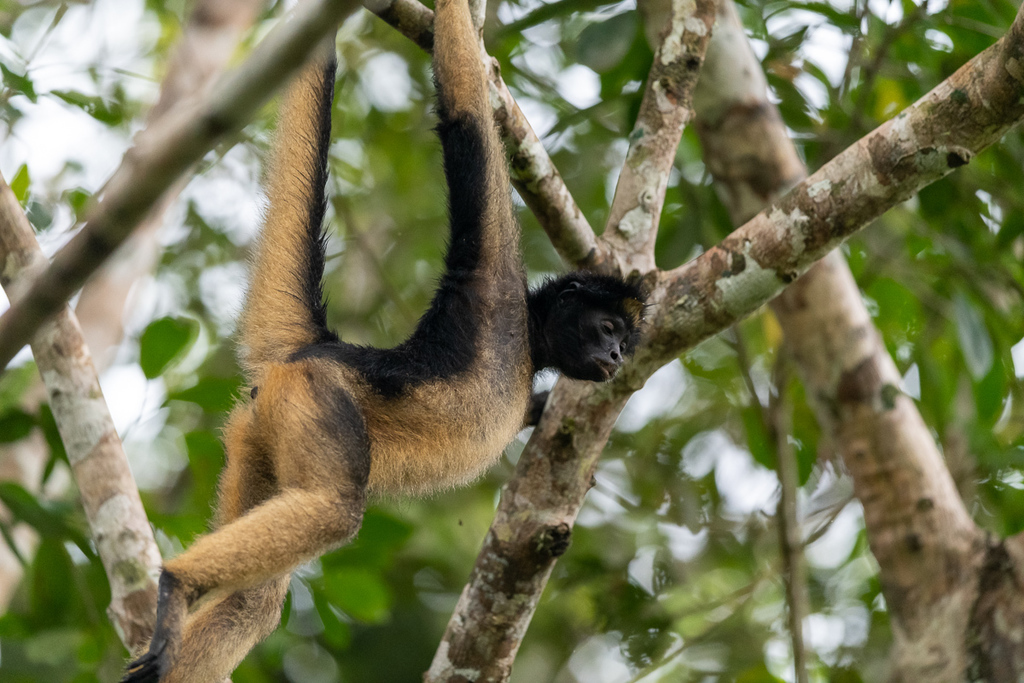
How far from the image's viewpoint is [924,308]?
660 cm

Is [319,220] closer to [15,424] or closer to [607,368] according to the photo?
[607,368]

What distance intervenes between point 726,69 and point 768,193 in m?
0.83

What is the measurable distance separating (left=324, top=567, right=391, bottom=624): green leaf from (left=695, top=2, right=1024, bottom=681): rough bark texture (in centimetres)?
312

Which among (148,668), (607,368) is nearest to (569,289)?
(607,368)

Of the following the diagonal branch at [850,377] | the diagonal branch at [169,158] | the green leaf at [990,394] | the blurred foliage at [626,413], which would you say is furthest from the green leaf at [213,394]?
the green leaf at [990,394]

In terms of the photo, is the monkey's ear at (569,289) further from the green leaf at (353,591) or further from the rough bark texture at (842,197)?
the green leaf at (353,591)

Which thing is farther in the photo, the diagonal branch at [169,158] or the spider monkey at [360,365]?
the spider monkey at [360,365]

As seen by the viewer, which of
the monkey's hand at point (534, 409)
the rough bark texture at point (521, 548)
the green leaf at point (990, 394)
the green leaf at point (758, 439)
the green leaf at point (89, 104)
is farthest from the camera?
the green leaf at point (758, 439)

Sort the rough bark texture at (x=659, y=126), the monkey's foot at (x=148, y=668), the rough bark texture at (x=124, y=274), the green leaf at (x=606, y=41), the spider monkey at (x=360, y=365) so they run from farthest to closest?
the rough bark texture at (x=124, y=274), the green leaf at (x=606, y=41), the rough bark texture at (x=659, y=126), the spider monkey at (x=360, y=365), the monkey's foot at (x=148, y=668)

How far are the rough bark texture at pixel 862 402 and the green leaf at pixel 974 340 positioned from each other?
673mm

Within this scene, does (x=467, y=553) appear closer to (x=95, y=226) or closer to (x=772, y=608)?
(x=772, y=608)

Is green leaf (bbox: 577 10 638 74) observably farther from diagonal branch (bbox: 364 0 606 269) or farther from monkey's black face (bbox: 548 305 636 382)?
monkey's black face (bbox: 548 305 636 382)

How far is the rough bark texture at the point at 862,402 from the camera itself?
5.44m

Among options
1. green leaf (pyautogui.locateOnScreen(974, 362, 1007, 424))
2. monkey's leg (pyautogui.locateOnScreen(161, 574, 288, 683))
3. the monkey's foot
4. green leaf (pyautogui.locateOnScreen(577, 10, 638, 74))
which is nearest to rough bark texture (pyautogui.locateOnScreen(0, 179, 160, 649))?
monkey's leg (pyautogui.locateOnScreen(161, 574, 288, 683))
